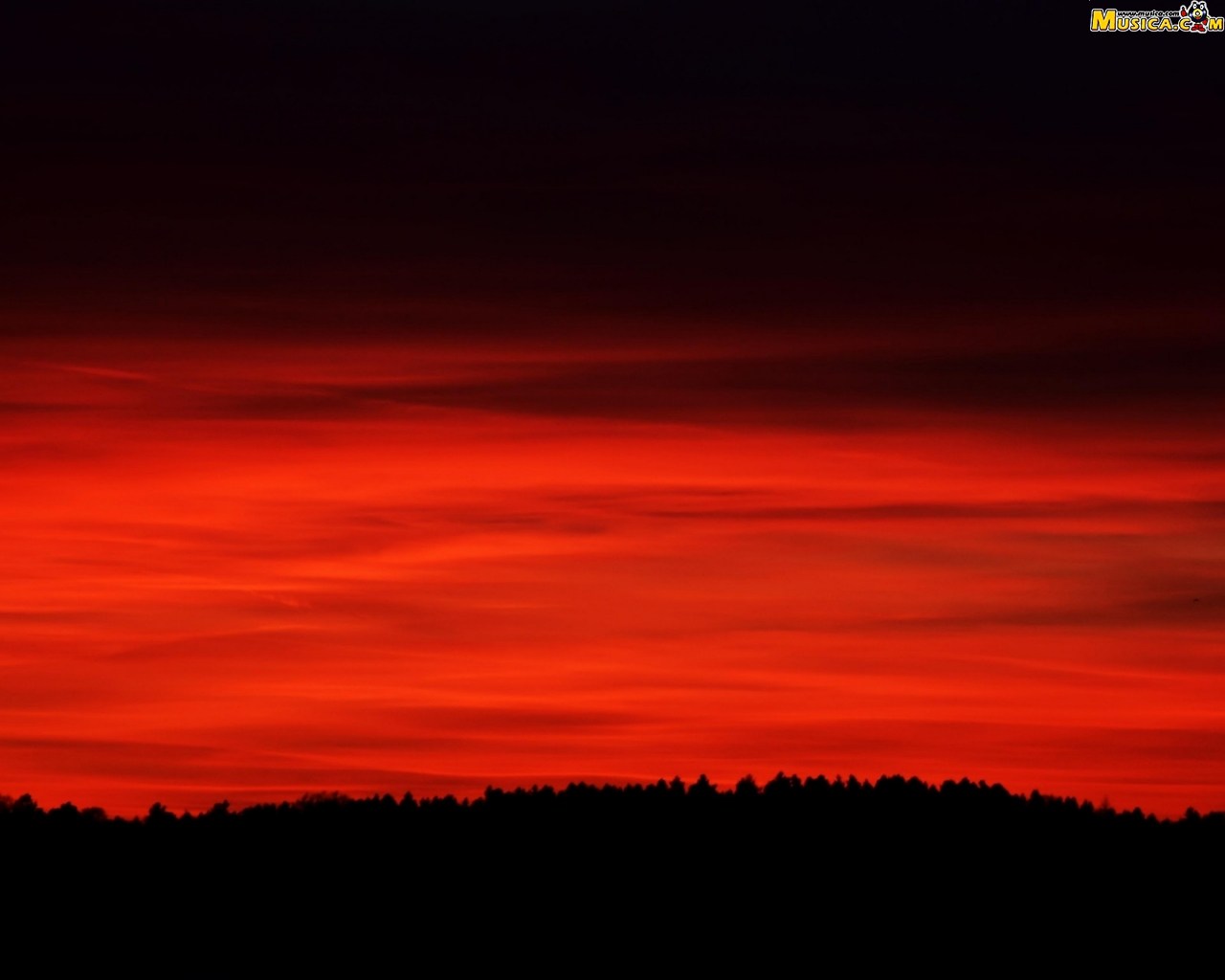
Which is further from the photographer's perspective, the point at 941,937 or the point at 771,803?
the point at 771,803

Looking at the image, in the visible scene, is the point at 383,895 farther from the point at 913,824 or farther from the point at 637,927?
the point at 913,824

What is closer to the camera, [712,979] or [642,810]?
[712,979]

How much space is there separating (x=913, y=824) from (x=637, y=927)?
42.8ft

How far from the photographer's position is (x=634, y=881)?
106125 millimetres

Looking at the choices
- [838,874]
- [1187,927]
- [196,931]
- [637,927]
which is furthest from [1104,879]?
[196,931]

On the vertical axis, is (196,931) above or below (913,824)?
below

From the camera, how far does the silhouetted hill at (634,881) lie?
10231cm

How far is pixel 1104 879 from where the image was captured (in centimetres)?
10319

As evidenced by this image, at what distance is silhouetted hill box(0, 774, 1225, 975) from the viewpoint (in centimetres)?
10231

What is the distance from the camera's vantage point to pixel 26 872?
109375 millimetres

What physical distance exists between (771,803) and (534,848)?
11.3 m

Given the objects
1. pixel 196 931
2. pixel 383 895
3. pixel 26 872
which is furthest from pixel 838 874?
pixel 26 872

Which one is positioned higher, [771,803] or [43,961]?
[771,803]

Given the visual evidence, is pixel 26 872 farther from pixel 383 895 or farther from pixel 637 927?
pixel 637 927
